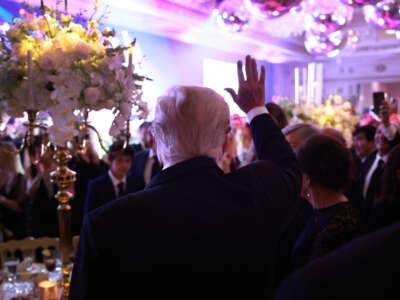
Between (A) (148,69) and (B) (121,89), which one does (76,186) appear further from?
(A) (148,69)

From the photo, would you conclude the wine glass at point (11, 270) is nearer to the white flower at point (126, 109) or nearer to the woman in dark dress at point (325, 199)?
the white flower at point (126, 109)

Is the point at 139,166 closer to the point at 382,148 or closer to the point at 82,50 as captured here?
the point at 382,148

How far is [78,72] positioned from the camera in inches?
53.9

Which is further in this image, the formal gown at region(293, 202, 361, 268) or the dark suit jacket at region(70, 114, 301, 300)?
the formal gown at region(293, 202, 361, 268)

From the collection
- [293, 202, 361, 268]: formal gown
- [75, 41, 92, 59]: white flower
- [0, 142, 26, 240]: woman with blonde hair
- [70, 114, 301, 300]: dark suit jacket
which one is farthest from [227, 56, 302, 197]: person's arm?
[0, 142, 26, 240]: woman with blonde hair

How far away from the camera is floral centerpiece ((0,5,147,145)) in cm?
134

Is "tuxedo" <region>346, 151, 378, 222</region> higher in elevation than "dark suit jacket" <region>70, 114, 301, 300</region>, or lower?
lower

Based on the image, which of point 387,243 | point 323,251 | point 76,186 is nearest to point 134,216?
point 387,243

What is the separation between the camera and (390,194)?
7.61 ft

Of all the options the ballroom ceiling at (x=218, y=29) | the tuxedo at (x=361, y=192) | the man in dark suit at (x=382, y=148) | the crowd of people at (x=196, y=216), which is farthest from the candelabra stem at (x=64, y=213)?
the man in dark suit at (x=382, y=148)

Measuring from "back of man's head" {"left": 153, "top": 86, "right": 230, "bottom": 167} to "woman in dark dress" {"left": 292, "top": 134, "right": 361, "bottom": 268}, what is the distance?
27.5 inches

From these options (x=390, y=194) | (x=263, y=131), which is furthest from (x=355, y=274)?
(x=390, y=194)

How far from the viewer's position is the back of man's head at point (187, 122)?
101 cm

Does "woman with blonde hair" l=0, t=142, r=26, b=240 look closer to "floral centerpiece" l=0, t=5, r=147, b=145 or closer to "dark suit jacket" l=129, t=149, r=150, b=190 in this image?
"dark suit jacket" l=129, t=149, r=150, b=190
